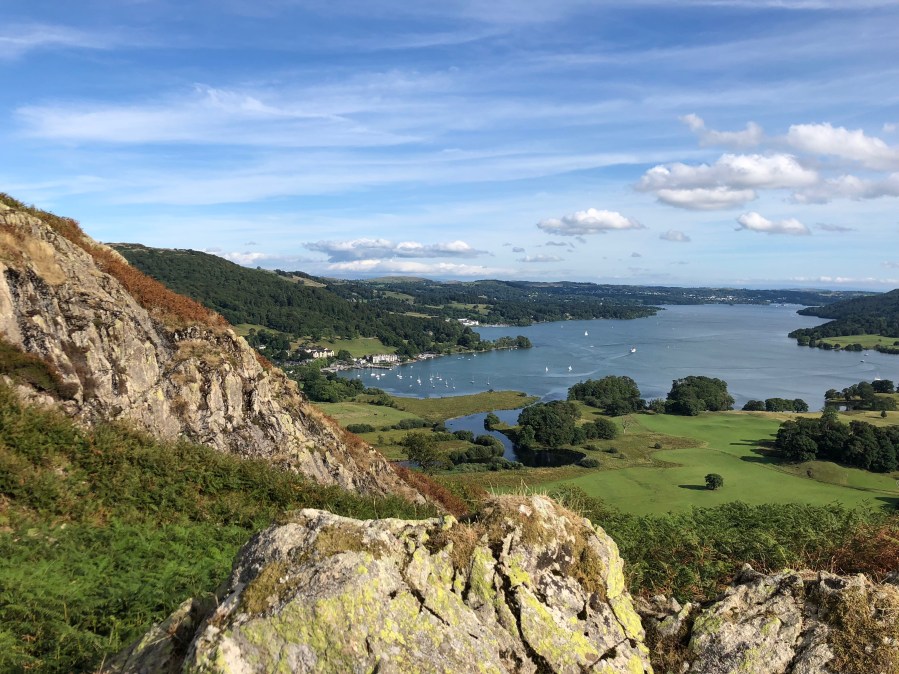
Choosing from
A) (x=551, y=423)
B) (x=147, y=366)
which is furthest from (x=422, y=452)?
(x=147, y=366)

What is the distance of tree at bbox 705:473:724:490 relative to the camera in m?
47.7

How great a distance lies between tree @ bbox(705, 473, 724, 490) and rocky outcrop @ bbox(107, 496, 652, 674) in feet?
159

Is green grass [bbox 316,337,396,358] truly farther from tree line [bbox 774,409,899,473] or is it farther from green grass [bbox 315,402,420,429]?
tree line [bbox 774,409,899,473]

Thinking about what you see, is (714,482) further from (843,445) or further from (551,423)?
(551,423)

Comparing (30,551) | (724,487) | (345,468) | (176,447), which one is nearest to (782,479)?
(724,487)

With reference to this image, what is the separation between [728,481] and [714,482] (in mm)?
3379

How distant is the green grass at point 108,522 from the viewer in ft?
18.7

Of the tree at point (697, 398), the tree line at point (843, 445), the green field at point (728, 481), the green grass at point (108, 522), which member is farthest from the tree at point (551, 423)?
the green grass at point (108, 522)

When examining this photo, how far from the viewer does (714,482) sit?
4800 cm

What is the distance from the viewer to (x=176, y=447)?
1312cm

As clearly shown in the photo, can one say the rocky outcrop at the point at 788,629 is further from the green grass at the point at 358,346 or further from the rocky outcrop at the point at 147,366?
the green grass at the point at 358,346

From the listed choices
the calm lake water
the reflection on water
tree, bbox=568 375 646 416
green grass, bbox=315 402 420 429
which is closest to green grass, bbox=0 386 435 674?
the reflection on water

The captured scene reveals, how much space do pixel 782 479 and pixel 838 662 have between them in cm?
5562

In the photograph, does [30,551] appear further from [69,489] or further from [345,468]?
[345,468]
